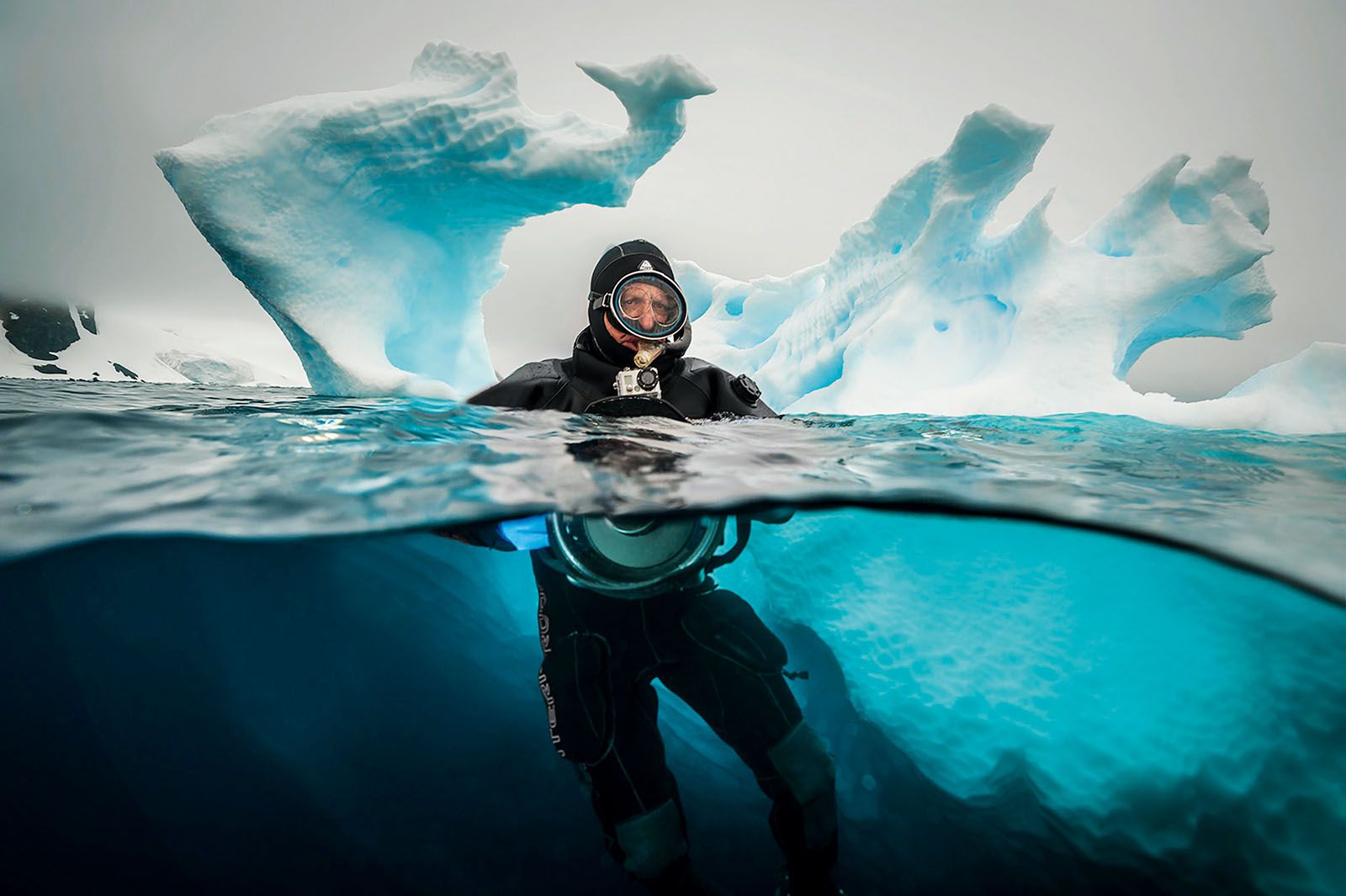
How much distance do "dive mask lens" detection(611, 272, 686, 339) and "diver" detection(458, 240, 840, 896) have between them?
4.66 ft

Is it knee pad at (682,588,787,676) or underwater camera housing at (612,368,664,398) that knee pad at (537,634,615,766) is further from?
underwater camera housing at (612,368,664,398)

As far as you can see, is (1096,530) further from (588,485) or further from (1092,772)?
(588,485)

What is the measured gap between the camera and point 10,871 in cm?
316

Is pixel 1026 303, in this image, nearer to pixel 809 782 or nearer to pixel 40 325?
pixel 809 782

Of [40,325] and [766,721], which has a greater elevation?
[40,325]

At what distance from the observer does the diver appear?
2344 mm

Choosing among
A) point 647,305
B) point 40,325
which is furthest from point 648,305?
point 40,325

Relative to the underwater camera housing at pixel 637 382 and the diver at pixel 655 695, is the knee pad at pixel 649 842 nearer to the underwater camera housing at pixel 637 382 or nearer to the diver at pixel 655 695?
the diver at pixel 655 695

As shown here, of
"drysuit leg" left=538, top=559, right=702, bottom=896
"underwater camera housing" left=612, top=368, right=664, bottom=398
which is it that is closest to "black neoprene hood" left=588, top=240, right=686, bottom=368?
"underwater camera housing" left=612, top=368, right=664, bottom=398

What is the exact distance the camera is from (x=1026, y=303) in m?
7.77

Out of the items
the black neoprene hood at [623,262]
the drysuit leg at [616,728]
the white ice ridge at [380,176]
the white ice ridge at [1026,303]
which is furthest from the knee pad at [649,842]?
the white ice ridge at [1026,303]

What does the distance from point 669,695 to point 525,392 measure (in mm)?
3997

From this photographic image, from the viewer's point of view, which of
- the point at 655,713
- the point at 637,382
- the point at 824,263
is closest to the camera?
the point at 655,713

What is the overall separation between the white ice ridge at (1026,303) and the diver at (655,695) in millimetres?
6017
